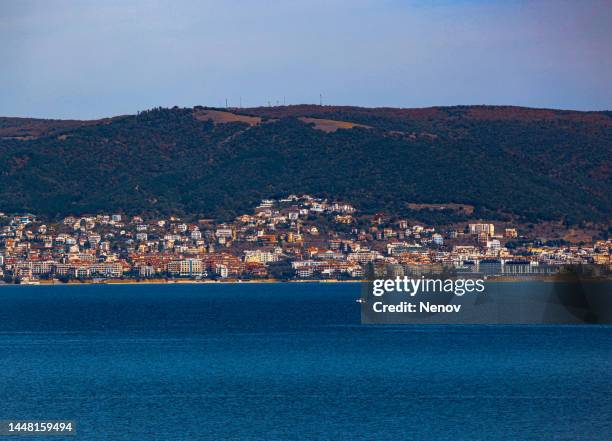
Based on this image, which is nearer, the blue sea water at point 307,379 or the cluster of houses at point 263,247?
the blue sea water at point 307,379

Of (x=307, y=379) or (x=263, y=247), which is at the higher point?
(x=263, y=247)

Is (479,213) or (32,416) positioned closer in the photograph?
(32,416)

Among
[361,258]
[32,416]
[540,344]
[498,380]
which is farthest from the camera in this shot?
[361,258]

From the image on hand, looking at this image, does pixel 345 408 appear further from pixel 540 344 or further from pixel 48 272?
pixel 48 272

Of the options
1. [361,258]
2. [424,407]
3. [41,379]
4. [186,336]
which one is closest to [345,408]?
[424,407]

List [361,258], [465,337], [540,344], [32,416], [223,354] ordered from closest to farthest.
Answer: [32,416]
[223,354]
[540,344]
[465,337]
[361,258]
